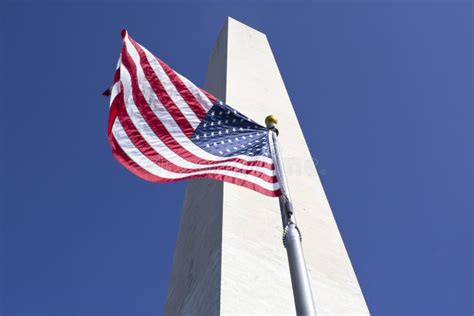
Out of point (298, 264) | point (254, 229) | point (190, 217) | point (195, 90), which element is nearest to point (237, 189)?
point (254, 229)

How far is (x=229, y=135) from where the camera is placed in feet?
20.0

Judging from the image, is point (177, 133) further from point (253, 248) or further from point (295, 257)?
point (295, 257)

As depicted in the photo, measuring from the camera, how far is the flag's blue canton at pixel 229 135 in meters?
5.89

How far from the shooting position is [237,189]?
8266 millimetres

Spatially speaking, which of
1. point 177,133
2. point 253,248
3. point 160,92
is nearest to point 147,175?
point 177,133

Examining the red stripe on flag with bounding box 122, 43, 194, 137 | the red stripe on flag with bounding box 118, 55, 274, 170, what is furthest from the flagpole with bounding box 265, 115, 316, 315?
the red stripe on flag with bounding box 122, 43, 194, 137

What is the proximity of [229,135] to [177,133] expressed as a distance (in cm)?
67

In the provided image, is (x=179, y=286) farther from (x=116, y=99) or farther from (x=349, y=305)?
(x=116, y=99)

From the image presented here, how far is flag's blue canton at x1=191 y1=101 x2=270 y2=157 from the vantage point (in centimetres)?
589

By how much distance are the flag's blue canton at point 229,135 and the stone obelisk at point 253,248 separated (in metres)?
1.58

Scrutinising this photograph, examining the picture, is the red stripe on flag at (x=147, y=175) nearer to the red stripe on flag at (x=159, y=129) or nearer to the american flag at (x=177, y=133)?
the american flag at (x=177, y=133)

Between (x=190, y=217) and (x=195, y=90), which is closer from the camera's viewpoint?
(x=195, y=90)

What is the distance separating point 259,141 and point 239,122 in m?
0.40

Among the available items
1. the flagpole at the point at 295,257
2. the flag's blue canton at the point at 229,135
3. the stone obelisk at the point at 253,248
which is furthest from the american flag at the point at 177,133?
the stone obelisk at the point at 253,248
